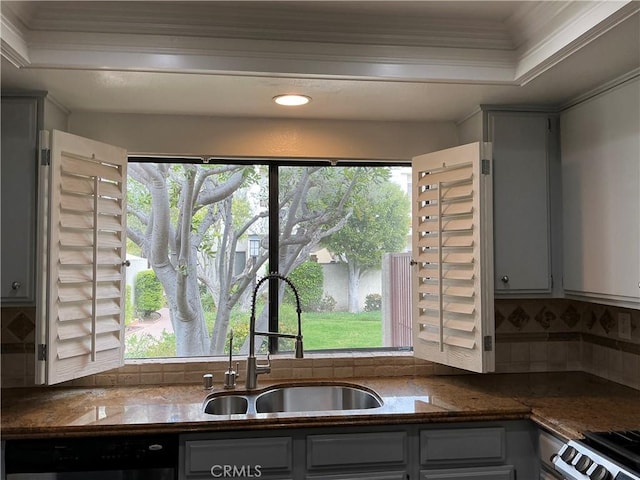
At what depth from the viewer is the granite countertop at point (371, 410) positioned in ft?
5.77

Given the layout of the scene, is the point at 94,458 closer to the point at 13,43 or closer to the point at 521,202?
the point at 13,43

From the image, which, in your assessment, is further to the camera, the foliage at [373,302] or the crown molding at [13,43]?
the foliage at [373,302]

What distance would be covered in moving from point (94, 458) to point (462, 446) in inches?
55.1

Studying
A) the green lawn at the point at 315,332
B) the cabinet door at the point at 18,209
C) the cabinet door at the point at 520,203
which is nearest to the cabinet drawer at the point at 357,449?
the green lawn at the point at 315,332

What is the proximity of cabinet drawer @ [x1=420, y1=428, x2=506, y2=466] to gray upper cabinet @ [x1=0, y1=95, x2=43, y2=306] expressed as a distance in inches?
68.5

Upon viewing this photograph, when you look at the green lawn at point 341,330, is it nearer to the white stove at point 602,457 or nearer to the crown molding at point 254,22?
the white stove at point 602,457

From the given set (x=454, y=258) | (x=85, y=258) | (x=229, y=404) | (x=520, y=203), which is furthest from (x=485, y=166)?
(x=85, y=258)

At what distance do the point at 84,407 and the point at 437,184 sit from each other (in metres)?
1.83

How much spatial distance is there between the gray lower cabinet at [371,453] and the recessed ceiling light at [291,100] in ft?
4.60

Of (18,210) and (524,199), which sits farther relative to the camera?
(524,199)

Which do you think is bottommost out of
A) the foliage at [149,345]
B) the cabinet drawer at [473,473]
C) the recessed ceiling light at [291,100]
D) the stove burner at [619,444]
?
the cabinet drawer at [473,473]

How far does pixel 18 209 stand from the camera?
79.8 inches

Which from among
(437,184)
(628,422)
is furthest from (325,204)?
(628,422)

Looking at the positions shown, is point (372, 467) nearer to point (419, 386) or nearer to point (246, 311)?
point (419, 386)
